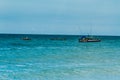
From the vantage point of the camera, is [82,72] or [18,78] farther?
[82,72]

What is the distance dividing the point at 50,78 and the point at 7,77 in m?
3.37

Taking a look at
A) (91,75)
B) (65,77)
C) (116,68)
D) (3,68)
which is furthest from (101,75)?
(3,68)

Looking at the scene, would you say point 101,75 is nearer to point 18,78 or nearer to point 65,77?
point 65,77

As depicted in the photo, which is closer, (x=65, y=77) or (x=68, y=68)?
(x=65, y=77)

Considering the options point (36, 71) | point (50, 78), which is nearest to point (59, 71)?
point (36, 71)

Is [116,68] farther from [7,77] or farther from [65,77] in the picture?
Answer: [7,77]

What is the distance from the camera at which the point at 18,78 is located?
32312mm

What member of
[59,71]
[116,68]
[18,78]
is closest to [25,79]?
[18,78]

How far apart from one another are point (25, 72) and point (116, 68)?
9.29 meters

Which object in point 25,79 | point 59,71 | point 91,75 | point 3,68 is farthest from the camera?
point 3,68

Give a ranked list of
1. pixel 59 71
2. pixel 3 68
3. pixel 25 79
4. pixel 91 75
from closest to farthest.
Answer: pixel 25 79 → pixel 91 75 → pixel 59 71 → pixel 3 68

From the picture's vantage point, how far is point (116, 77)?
33.0 meters

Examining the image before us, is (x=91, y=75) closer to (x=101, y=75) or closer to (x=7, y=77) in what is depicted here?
(x=101, y=75)

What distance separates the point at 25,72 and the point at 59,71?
3.02 m
